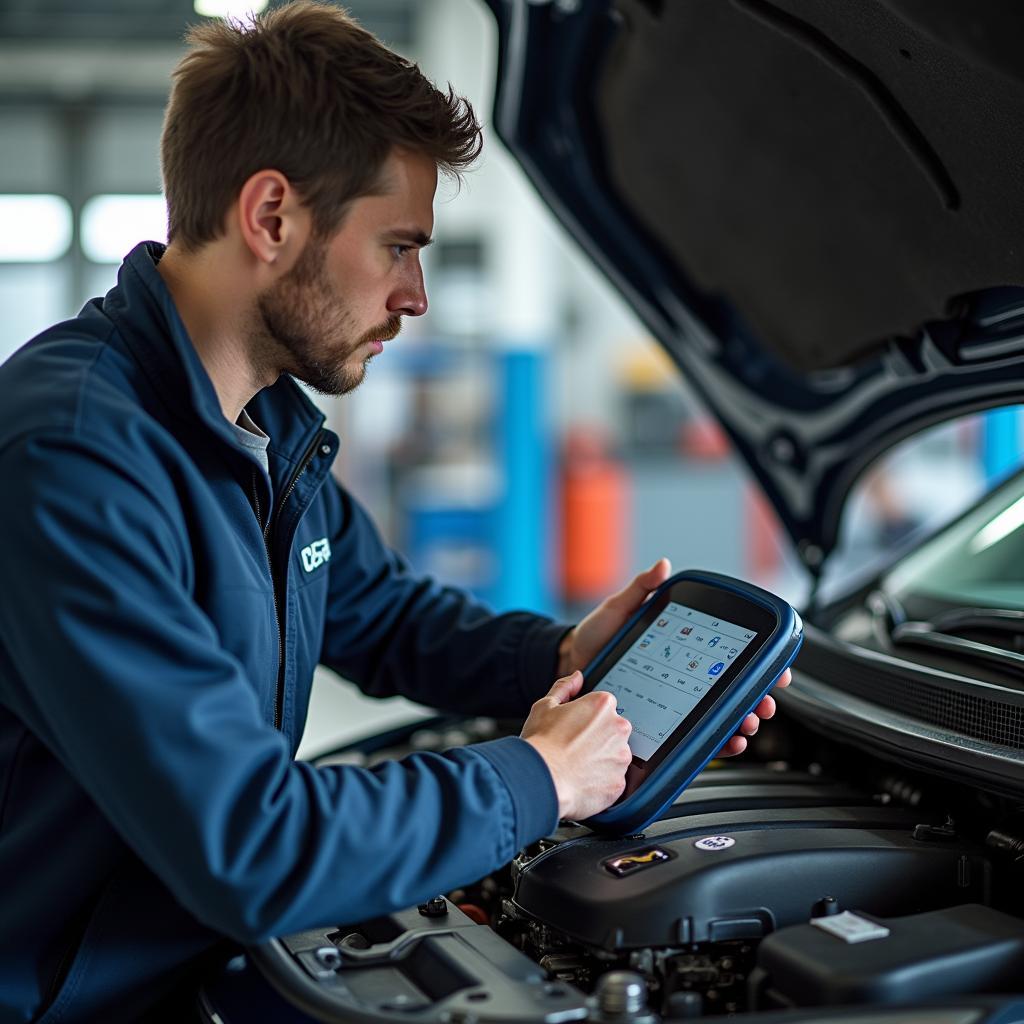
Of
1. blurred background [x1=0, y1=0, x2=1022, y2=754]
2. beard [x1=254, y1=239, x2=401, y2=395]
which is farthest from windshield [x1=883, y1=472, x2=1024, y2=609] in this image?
blurred background [x1=0, y1=0, x2=1022, y2=754]

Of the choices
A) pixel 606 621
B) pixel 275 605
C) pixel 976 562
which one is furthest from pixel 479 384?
pixel 275 605

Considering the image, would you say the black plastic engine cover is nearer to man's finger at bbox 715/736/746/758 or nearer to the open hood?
man's finger at bbox 715/736/746/758

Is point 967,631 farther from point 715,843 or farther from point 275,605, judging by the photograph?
point 275,605

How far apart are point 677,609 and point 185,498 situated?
2.06 ft

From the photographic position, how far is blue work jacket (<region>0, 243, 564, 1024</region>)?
109 centimetres

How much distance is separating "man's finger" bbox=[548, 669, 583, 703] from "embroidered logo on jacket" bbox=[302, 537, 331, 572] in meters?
Result: 0.34

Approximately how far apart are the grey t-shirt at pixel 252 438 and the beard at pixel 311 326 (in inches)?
4.1

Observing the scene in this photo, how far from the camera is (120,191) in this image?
10961mm

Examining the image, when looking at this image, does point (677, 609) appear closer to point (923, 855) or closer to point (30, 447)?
point (923, 855)

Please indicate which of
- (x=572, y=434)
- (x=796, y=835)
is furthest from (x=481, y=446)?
(x=796, y=835)

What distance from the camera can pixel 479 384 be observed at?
7.11 meters

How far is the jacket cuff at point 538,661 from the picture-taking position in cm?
171

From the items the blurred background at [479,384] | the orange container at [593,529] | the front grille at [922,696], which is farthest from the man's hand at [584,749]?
the orange container at [593,529]

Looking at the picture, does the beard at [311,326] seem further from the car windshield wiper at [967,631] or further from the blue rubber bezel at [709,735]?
the car windshield wiper at [967,631]
